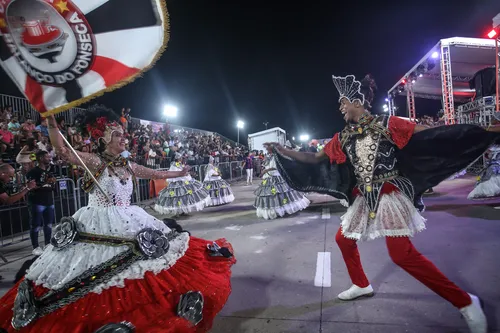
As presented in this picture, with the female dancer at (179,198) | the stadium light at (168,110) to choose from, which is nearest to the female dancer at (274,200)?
the female dancer at (179,198)

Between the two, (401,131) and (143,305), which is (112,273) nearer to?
(143,305)

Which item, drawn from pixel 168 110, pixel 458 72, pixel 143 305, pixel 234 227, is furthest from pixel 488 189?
pixel 168 110

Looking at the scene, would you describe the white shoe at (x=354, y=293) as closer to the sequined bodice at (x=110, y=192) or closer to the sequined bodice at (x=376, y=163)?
the sequined bodice at (x=376, y=163)

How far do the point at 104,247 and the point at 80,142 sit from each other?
7.12m

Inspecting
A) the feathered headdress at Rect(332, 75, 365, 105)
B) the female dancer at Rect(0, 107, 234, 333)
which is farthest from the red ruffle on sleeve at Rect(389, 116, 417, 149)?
the female dancer at Rect(0, 107, 234, 333)

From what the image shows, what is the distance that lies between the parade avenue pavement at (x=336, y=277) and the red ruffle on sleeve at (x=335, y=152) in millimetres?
1583

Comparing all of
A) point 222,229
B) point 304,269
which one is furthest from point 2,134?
point 304,269

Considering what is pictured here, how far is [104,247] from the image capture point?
228 centimetres

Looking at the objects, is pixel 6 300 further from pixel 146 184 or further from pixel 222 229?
pixel 146 184

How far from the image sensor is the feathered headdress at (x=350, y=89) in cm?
316

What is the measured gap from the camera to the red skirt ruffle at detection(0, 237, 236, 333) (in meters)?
1.87

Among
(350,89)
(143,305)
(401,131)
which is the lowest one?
(143,305)

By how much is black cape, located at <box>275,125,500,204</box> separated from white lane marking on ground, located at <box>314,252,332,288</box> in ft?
3.72

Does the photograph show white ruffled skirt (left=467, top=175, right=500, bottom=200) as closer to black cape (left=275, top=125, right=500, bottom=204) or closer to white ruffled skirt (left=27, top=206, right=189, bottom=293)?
black cape (left=275, top=125, right=500, bottom=204)
